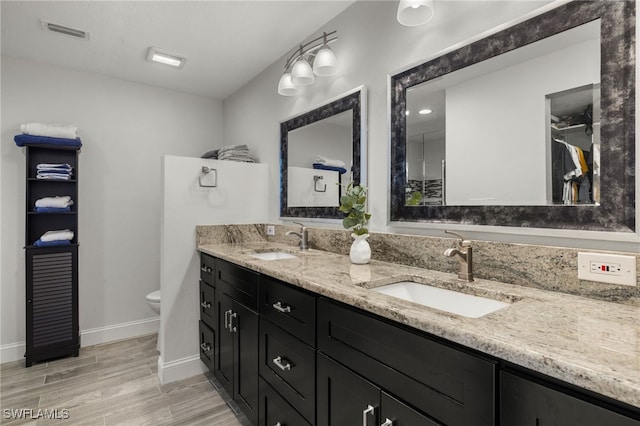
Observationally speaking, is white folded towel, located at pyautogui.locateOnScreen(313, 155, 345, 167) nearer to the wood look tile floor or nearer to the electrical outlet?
the electrical outlet

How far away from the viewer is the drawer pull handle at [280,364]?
1.40 metres

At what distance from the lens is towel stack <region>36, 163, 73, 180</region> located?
2564mm

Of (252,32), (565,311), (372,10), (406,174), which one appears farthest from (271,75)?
(565,311)

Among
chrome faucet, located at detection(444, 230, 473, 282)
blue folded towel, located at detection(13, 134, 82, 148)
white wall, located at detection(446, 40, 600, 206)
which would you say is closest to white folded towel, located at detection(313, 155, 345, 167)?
white wall, located at detection(446, 40, 600, 206)

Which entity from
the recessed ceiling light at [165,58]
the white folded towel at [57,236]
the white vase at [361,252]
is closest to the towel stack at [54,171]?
the white folded towel at [57,236]

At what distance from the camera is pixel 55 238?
2572 millimetres

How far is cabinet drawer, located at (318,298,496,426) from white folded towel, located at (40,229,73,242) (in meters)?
2.53

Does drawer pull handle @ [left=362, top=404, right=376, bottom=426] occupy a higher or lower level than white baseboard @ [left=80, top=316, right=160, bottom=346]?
higher

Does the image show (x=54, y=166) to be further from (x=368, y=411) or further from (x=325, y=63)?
(x=368, y=411)

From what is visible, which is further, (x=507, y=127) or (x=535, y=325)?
(x=507, y=127)

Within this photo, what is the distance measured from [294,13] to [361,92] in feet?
2.37

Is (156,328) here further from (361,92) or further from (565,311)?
(565,311)

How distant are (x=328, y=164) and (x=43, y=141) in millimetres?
2242

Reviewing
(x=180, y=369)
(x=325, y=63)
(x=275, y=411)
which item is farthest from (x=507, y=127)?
(x=180, y=369)
